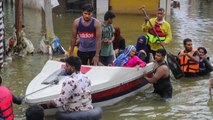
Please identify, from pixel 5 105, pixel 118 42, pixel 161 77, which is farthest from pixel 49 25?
pixel 5 105

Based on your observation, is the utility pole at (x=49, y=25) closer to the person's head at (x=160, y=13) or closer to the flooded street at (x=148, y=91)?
the flooded street at (x=148, y=91)

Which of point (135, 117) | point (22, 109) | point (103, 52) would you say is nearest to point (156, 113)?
point (135, 117)

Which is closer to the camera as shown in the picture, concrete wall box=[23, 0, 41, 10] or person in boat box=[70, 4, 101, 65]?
person in boat box=[70, 4, 101, 65]

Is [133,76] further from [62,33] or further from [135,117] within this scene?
[62,33]

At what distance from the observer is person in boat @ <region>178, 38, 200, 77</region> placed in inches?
420

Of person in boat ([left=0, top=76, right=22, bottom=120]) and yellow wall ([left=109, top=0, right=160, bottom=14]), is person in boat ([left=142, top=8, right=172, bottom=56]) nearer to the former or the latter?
person in boat ([left=0, top=76, right=22, bottom=120])

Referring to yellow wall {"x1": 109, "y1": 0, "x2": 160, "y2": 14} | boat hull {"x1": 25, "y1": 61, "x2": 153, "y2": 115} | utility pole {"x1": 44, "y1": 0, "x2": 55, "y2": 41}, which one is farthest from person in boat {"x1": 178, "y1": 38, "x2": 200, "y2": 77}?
yellow wall {"x1": 109, "y1": 0, "x2": 160, "y2": 14}

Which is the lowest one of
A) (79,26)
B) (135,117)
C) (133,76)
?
(135,117)

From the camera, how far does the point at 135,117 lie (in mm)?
8109

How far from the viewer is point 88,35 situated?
841 cm

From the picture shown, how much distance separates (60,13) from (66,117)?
21.1m

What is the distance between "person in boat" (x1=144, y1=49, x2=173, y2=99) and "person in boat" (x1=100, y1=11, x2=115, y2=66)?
2.82ft

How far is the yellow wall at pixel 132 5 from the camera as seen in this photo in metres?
26.7

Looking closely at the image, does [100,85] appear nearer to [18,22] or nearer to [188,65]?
[188,65]
